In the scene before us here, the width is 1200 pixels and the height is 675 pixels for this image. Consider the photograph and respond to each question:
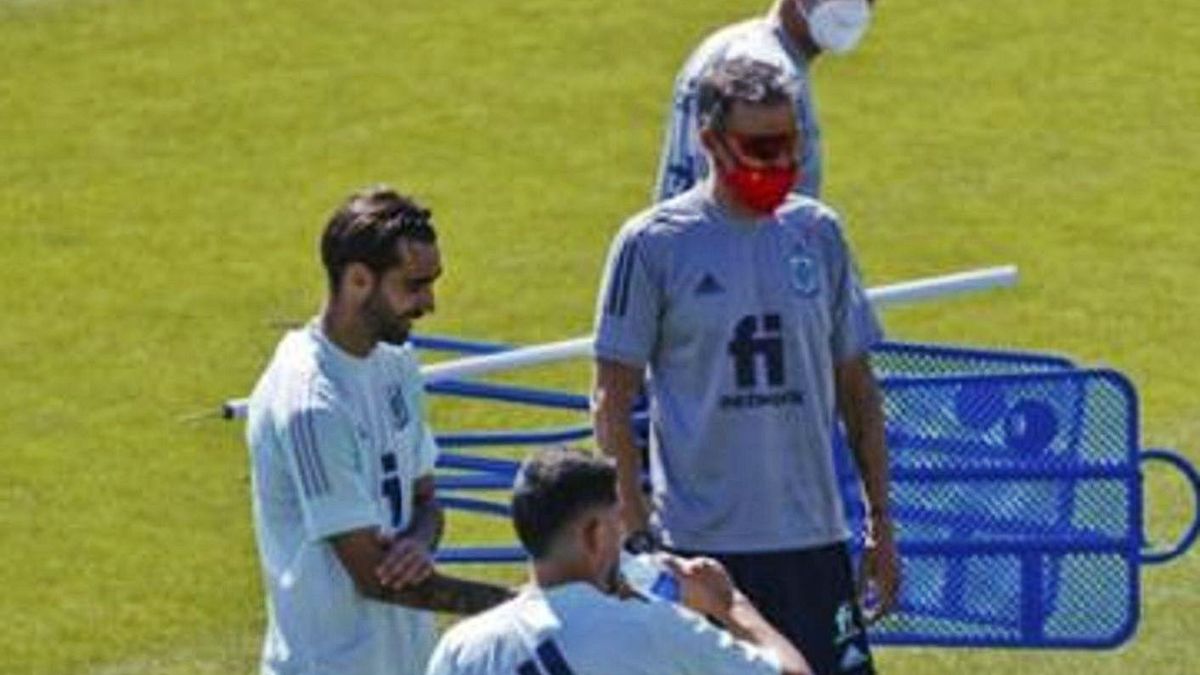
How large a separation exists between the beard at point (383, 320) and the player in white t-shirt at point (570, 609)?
3.58 feet

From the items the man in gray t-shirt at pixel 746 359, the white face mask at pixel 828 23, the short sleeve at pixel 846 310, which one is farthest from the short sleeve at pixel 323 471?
the white face mask at pixel 828 23

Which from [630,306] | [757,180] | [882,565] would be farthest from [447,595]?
[882,565]

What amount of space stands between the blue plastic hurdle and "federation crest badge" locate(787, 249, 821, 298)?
57.7 inches

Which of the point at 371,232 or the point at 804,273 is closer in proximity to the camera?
the point at 371,232

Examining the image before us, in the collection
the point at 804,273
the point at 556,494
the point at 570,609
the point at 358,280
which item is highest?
the point at 358,280

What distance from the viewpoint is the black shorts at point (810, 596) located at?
30.0 ft

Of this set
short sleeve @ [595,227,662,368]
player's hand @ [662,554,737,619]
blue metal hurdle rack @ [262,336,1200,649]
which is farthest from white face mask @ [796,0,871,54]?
player's hand @ [662,554,737,619]

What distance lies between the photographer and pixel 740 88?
29.6 feet

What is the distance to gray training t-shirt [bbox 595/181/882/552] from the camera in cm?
905

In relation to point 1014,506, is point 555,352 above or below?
above

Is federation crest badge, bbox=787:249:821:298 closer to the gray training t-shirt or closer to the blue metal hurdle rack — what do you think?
the gray training t-shirt

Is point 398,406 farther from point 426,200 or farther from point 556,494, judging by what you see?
point 426,200

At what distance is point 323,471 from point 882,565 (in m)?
1.61

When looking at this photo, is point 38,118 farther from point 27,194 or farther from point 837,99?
point 837,99
